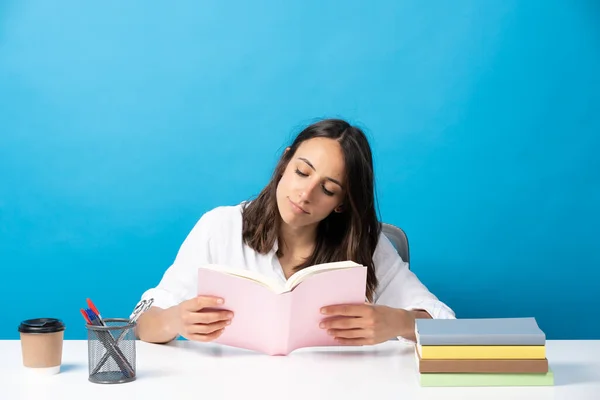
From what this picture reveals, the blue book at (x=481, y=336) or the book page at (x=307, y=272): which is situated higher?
the book page at (x=307, y=272)

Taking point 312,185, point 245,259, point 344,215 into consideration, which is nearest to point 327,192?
point 312,185

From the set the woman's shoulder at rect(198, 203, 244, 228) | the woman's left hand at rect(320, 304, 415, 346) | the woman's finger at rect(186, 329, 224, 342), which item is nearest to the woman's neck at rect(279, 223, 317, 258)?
the woman's shoulder at rect(198, 203, 244, 228)

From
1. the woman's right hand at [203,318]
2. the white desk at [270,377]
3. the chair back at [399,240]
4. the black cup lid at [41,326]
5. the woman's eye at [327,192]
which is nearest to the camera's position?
the white desk at [270,377]

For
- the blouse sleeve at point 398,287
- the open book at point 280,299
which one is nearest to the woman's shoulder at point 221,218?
the blouse sleeve at point 398,287

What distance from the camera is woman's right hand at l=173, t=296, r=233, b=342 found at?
161 centimetres

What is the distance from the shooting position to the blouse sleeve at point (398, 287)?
2078 mm

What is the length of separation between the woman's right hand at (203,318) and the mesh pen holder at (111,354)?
17cm

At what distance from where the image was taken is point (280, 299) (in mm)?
1588

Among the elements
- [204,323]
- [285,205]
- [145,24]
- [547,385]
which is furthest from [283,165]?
[145,24]

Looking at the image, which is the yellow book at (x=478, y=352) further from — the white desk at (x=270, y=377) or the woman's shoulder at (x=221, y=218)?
the woman's shoulder at (x=221, y=218)

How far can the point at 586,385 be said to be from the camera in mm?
1491

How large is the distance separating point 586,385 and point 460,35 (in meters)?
2.21

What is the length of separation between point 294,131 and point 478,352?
2.01m

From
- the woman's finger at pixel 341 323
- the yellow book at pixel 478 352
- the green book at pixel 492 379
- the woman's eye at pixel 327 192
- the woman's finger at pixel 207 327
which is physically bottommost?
Answer: the green book at pixel 492 379
